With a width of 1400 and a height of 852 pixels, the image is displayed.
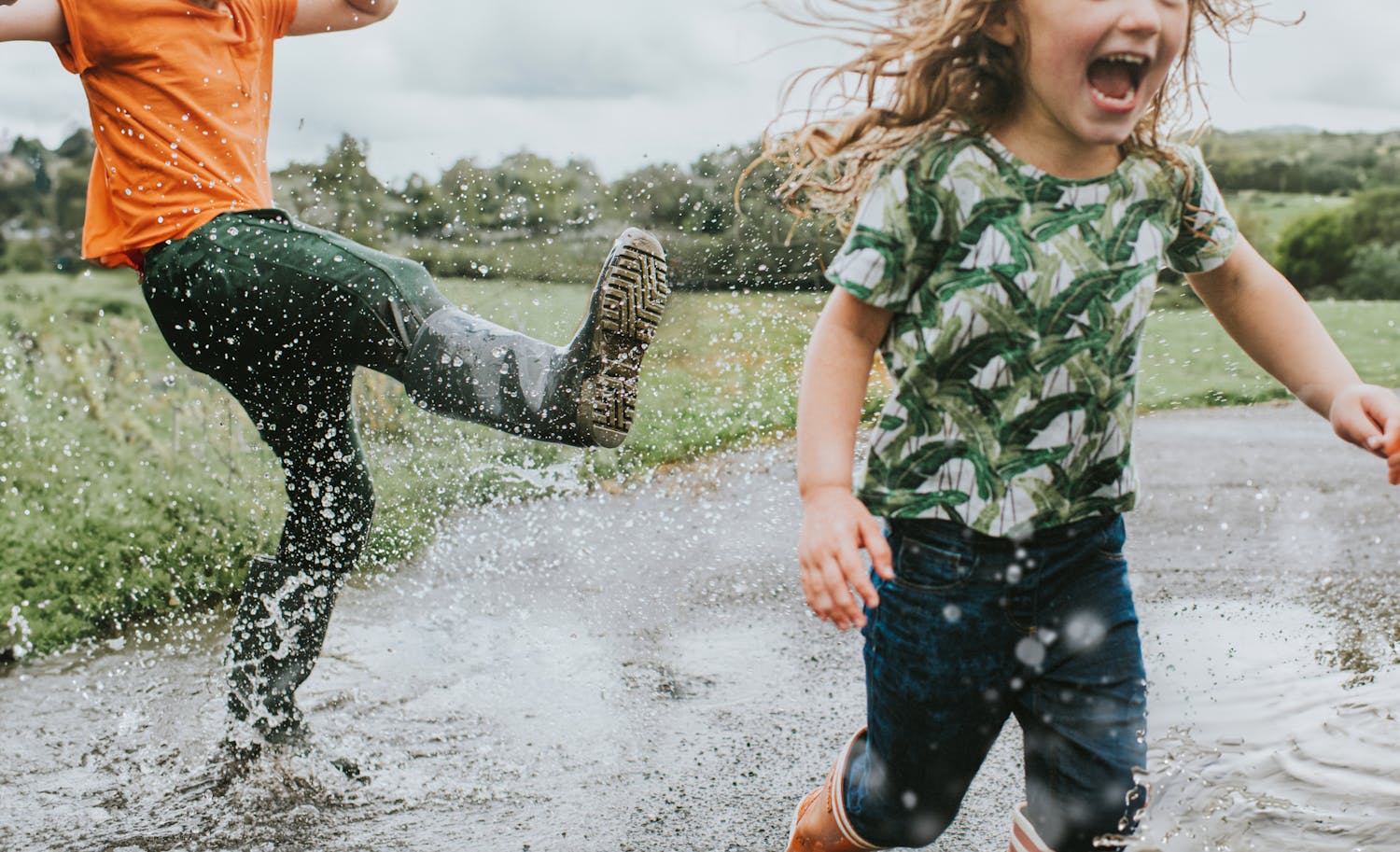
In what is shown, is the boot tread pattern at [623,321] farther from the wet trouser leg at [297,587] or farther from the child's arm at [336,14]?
the child's arm at [336,14]

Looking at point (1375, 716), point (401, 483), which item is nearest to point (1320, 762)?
point (1375, 716)

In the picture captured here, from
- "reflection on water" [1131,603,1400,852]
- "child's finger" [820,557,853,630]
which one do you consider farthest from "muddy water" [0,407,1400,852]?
"child's finger" [820,557,853,630]

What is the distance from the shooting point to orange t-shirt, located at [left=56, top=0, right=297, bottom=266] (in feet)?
8.91

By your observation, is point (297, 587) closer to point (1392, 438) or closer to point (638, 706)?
point (638, 706)

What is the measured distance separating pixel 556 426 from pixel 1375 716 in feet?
6.79

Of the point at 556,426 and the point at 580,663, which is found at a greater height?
the point at 556,426

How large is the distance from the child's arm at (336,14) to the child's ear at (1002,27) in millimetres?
1673

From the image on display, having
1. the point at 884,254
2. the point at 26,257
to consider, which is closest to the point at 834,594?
the point at 884,254

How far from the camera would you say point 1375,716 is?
3188 mm

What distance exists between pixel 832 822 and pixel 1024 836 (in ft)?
0.99

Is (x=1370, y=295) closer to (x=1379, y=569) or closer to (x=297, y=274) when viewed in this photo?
(x=1379, y=569)

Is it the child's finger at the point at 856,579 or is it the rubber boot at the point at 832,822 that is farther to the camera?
the rubber boot at the point at 832,822

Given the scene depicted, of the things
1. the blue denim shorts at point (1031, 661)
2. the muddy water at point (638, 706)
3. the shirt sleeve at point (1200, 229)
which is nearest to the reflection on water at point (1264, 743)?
the muddy water at point (638, 706)

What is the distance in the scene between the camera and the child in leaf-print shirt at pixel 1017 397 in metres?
1.84
